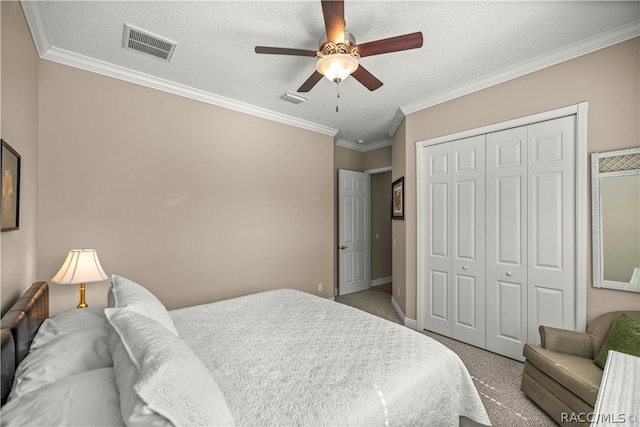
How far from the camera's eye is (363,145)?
17.8 feet

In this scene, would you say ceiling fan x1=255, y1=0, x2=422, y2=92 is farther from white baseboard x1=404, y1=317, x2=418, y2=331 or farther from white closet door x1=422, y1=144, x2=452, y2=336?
white baseboard x1=404, y1=317, x2=418, y2=331

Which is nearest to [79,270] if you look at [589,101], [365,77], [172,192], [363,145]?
[172,192]

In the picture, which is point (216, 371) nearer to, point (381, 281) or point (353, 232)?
point (353, 232)

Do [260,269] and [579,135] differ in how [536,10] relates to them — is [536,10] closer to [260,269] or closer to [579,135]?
[579,135]

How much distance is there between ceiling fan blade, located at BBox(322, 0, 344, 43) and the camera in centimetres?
158

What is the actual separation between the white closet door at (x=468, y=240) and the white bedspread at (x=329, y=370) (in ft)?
5.25

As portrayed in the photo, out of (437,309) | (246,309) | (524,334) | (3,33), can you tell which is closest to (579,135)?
(524,334)

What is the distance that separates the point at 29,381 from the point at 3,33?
172 centimetres

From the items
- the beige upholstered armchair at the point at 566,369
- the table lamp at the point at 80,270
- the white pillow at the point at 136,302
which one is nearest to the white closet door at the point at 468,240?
the beige upholstered armchair at the point at 566,369

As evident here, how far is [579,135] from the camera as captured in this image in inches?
92.4

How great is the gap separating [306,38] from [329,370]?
7.52ft

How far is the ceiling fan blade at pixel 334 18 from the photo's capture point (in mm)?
1584

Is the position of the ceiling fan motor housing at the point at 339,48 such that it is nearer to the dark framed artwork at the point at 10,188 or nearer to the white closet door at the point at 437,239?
the dark framed artwork at the point at 10,188

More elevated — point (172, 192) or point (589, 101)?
point (589, 101)
